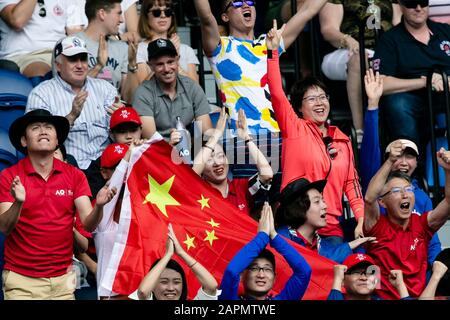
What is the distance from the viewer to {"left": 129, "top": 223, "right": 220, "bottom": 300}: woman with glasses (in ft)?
36.5

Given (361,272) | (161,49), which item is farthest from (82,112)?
(361,272)

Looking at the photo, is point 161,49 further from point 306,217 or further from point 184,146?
point 306,217

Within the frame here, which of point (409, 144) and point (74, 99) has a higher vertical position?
point (74, 99)

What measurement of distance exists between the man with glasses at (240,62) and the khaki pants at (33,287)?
8.00 feet

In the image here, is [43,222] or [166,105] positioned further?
[166,105]

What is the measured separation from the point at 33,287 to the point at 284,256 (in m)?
1.74

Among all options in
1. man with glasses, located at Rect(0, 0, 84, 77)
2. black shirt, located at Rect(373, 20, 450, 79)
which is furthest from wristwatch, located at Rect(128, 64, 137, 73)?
black shirt, located at Rect(373, 20, 450, 79)

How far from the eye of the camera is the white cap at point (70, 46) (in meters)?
13.4

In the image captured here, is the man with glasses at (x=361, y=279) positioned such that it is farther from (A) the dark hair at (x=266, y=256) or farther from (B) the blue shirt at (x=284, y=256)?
(A) the dark hair at (x=266, y=256)

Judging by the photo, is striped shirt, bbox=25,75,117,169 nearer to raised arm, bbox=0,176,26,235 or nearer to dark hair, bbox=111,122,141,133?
dark hair, bbox=111,122,141,133

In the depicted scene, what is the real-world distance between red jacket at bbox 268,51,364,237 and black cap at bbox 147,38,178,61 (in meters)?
0.98

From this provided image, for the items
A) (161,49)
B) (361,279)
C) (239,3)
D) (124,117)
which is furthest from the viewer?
(239,3)

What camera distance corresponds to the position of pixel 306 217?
12.3 meters
